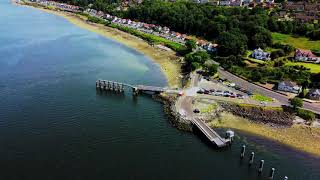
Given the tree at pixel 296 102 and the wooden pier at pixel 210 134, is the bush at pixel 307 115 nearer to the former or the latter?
the tree at pixel 296 102

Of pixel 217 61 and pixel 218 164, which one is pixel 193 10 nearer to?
pixel 217 61

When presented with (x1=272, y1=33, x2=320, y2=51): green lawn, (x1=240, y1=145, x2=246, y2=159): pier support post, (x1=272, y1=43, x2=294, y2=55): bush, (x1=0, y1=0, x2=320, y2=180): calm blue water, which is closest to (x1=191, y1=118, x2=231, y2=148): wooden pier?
(x1=0, y1=0, x2=320, y2=180): calm blue water

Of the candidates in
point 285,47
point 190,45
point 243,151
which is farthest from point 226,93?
point 285,47

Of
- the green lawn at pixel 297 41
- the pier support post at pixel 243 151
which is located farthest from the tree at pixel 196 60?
the pier support post at pixel 243 151

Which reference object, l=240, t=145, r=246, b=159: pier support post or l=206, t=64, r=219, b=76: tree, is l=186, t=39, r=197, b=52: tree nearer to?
l=206, t=64, r=219, b=76: tree

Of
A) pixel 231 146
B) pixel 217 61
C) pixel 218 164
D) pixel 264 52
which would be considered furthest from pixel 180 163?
pixel 264 52

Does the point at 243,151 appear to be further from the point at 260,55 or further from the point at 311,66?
the point at 260,55
